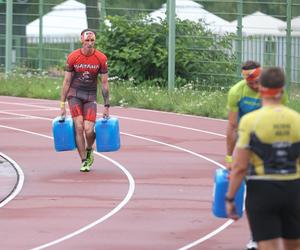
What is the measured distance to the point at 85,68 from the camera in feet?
53.4

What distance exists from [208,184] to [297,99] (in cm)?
1032

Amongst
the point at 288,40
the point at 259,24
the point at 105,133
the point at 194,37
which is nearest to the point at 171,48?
the point at 194,37

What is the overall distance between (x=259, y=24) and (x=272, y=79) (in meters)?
21.4

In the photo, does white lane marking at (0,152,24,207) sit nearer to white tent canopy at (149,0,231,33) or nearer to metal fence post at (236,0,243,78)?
metal fence post at (236,0,243,78)

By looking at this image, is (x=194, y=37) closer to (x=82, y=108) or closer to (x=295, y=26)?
(x=295, y=26)

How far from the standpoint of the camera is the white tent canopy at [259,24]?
94.3 ft

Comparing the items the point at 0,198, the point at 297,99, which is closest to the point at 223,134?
the point at 297,99

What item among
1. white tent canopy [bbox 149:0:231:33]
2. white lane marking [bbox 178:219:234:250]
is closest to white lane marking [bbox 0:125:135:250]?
white lane marking [bbox 178:219:234:250]

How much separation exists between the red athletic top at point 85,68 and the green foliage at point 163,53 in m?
13.0

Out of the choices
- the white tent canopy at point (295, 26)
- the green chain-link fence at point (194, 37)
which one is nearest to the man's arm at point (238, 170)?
the green chain-link fence at point (194, 37)

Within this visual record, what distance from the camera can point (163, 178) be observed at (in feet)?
52.9

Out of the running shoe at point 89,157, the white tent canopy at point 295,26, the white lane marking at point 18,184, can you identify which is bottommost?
the white lane marking at point 18,184

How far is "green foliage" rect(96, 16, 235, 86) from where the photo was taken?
2958 cm

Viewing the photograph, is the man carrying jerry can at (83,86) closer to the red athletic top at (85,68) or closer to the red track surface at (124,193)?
the red athletic top at (85,68)
